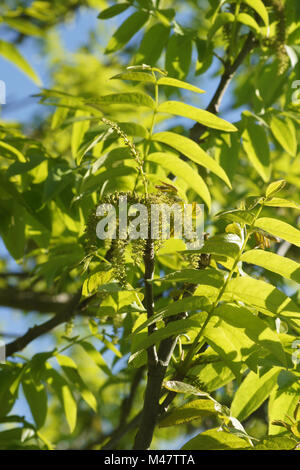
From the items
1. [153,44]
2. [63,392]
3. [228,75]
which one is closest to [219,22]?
[228,75]

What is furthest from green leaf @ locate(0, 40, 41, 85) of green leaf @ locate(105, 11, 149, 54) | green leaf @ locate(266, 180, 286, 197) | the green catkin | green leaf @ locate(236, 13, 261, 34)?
green leaf @ locate(266, 180, 286, 197)

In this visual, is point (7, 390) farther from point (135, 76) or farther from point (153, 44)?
point (153, 44)

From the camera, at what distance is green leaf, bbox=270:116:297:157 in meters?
2.07

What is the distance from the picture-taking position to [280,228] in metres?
1.25

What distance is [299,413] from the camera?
1218 mm

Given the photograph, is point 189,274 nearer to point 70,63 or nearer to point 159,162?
point 159,162

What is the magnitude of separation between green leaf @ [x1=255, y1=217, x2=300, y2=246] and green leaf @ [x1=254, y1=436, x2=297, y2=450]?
0.41 meters

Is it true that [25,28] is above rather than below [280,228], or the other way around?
above

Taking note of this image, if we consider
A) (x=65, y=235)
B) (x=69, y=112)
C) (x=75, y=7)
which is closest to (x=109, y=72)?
(x=75, y=7)

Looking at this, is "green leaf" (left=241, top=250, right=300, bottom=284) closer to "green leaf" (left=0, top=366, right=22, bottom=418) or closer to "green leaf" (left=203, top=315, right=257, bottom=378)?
"green leaf" (left=203, top=315, right=257, bottom=378)

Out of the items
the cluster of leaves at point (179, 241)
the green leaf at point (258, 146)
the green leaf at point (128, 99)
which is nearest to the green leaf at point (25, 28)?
the cluster of leaves at point (179, 241)

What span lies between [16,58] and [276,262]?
1.37 meters

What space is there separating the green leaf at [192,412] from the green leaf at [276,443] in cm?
11

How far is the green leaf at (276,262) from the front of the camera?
1.20 metres
